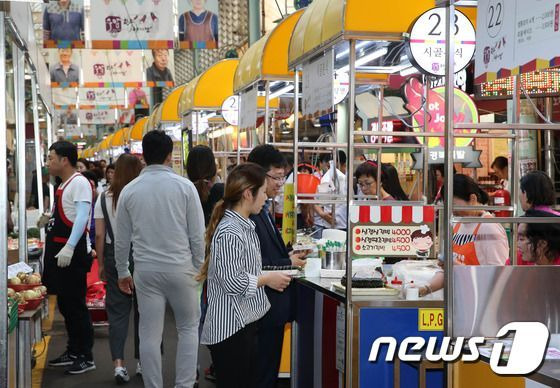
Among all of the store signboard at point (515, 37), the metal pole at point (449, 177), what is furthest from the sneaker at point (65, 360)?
the store signboard at point (515, 37)

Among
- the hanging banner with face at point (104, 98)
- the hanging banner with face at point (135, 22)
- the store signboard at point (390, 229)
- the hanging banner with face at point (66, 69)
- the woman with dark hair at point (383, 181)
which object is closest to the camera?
the store signboard at point (390, 229)

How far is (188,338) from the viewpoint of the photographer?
6.41 meters

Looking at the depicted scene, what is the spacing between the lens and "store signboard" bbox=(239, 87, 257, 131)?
9383 mm

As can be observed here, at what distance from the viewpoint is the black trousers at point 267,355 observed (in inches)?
229

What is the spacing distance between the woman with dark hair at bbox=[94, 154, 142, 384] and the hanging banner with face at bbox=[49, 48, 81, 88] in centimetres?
1862

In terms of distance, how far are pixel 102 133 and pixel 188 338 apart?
7044cm

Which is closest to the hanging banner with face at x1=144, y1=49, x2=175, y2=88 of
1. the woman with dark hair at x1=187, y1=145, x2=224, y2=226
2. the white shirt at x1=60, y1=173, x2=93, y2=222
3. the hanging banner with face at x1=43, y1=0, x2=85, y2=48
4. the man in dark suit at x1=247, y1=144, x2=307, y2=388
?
the hanging banner with face at x1=43, y1=0, x2=85, y2=48

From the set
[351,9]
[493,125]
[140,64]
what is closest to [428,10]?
[351,9]

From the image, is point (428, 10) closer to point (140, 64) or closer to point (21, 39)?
point (21, 39)

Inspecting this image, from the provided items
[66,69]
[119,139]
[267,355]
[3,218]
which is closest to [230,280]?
[267,355]

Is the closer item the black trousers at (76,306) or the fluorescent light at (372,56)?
the fluorescent light at (372,56)

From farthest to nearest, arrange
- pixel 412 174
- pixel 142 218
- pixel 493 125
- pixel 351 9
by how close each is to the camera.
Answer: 1. pixel 412 174
2. pixel 142 218
3. pixel 351 9
4. pixel 493 125

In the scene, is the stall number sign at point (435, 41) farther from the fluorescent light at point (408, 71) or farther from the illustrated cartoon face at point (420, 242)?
the fluorescent light at point (408, 71)

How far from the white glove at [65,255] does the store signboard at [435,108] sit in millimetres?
3060
